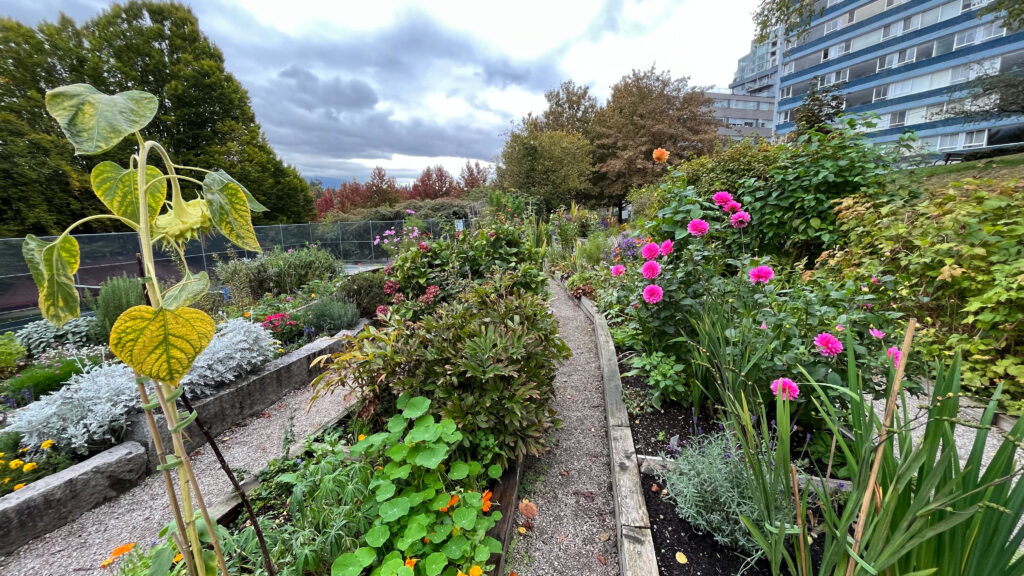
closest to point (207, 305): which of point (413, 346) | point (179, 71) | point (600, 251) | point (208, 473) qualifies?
point (208, 473)

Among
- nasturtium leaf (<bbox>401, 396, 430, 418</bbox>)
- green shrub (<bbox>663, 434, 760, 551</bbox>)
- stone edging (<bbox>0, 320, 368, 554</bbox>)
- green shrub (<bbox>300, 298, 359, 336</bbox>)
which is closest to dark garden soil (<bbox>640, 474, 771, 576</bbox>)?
green shrub (<bbox>663, 434, 760, 551</bbox>)

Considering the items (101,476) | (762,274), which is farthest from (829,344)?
(101,476)

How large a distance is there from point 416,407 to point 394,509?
0.40m

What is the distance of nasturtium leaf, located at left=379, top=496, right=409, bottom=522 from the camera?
4.42 feet

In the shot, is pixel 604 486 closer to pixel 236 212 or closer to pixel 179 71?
pixel 236 212

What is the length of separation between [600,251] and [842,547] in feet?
18.8

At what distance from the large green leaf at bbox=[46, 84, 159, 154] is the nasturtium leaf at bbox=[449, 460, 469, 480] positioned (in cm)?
147

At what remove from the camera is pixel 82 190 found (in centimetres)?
880

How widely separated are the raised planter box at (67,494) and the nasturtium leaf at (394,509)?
1740 mm

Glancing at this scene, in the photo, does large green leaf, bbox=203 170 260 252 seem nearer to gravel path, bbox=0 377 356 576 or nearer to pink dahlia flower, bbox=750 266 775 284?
gravel path, bbox=0 377 356 576

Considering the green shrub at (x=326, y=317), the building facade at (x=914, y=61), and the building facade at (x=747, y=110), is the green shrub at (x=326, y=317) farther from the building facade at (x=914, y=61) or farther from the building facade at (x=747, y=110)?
the building facade at (x=747, y=110)

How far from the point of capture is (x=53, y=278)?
21.7 inches

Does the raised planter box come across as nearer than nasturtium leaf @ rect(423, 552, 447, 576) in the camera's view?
No

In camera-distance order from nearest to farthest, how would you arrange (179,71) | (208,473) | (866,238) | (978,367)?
(208,473) → (978,367) → (866,238) → (179,71)
